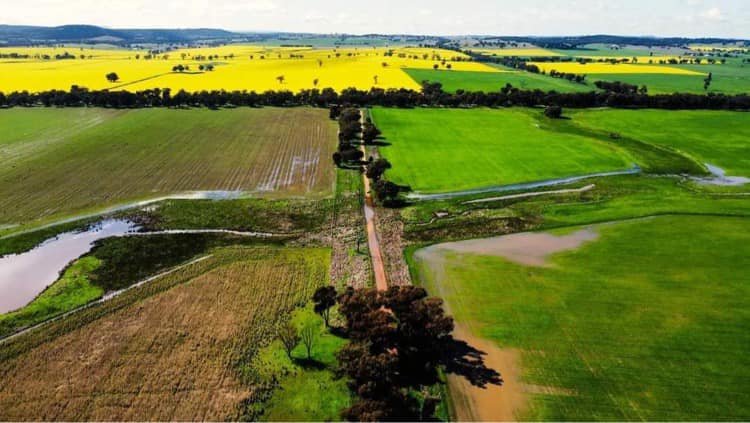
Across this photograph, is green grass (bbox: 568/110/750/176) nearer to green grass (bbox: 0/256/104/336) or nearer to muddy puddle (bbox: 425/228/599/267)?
muddy puddle (bbox: 425/228/599/267)

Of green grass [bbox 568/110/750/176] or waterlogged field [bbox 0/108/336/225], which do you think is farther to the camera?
green grass [bbox 568/110/750/176]

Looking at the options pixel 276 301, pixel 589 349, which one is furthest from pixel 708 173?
pixel 276 301

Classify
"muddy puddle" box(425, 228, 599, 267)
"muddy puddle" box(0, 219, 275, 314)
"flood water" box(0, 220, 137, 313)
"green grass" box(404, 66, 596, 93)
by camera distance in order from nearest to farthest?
"flood water" box(0, 220, 137, 313) < "muddy puddle" box(0, 219, 275, 314) < "muddy puddle" box(425, 228, 599, 267) < "green grass" box(404, 66, 596, 93)

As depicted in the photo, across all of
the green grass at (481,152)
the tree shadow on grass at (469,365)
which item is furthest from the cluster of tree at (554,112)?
the tree shadow on grass at (469,365)

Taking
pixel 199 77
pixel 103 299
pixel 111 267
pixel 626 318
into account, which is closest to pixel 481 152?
pixel 626 318

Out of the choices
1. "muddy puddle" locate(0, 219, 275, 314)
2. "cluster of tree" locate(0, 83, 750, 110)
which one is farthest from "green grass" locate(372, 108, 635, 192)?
A: "muddy puddle" locate(0, 219, 275, 314)
